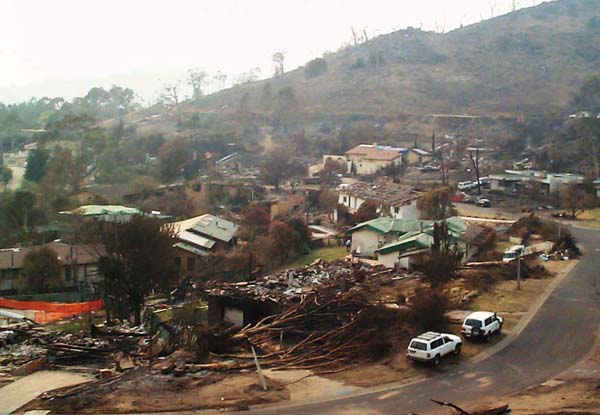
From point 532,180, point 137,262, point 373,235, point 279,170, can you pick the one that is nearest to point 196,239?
point 373,235

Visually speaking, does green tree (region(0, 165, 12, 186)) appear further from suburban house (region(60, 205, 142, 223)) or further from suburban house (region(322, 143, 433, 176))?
suburban house (region(322, 143, 433, 176))

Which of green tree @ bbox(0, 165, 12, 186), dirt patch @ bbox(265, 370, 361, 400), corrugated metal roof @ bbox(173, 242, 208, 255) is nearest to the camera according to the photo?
dirt patch @ bbox(265, 370, 361, 400)

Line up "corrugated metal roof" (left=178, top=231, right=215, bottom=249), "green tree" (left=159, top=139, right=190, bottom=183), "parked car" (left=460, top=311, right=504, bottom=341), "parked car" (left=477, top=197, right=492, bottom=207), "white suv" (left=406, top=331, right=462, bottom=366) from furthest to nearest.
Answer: "green tree" (left=159, top=139, right=190, bottom=183), "parked car" (left=477, top=197, right=492, bottom=207), "corrugated metal roof" (left=178, top=231, right=215, bottom=249), "parked car" (left=460, top=311, right=504, bottom=341), "white suv" (left=406, top=331, right=462, bottom=366)

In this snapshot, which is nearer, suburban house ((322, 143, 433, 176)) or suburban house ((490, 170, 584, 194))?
suburban house ((490, 170, 584, 194))

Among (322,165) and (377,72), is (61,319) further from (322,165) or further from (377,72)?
(377,72)

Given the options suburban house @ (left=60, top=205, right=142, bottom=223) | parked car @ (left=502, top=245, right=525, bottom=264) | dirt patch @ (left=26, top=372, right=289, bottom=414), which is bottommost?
parked car @ (left=502, top=245, right=525, bottom=264)

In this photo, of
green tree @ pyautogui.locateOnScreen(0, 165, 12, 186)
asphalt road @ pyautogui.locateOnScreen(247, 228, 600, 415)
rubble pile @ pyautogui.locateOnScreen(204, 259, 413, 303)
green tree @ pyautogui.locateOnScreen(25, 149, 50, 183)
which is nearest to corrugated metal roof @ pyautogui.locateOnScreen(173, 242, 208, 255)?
rubble pile @ pyautogui.locateOnScreen(204, 259, 413, 303)
